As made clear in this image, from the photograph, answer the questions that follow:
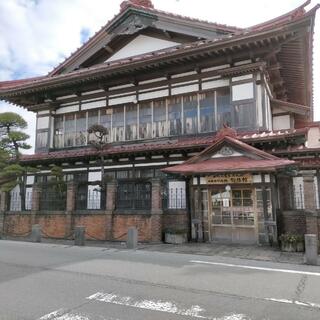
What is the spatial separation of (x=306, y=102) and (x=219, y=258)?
587 inches

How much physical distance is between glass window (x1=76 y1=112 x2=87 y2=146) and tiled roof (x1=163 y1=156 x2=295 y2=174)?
727cm

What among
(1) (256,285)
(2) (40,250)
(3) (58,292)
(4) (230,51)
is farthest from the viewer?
(4) (230,51)

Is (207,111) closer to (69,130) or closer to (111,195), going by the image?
(111,195)

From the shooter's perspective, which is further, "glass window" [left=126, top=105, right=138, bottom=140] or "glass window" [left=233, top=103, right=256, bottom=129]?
"glass window" [left=126, top=105, right=138, bottom=140]

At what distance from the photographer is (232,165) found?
1256cm

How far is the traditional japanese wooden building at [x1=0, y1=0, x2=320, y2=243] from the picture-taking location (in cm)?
1316

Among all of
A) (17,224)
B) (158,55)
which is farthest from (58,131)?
(158,55)

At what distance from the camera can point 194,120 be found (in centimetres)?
1628

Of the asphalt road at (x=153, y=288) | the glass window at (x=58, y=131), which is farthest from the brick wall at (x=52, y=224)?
the asphalt road at (x=153, y=288)

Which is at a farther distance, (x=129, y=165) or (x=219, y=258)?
(x=129, y=165)

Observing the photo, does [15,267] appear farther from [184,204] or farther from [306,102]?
[306,102]

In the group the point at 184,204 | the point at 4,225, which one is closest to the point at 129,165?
the point at 184,204

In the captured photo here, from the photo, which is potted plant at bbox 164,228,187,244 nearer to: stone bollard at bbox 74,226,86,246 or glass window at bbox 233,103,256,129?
stone bollard at bbox 74,226,86,246

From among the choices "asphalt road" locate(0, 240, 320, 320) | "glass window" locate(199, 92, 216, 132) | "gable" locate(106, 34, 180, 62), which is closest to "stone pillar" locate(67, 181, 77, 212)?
"asphalt road" locate(0, 240, 320, 320)
